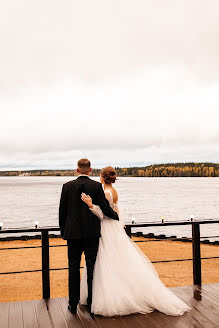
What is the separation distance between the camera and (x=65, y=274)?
1095 centimetres

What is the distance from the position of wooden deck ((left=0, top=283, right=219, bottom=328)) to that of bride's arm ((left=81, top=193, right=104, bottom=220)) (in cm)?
111

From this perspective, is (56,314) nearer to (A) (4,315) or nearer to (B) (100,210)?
(A) (4,315)

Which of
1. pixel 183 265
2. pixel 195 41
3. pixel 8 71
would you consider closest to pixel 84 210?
pixel 195 41

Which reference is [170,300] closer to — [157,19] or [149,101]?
[157,19]

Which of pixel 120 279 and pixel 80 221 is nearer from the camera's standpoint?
pixel 80 221

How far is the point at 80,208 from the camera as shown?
322cm

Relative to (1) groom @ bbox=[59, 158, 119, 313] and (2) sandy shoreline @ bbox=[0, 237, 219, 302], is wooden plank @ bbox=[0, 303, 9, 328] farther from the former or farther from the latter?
(2) sandy shoreline @ bbox=[0, 237, 219, 302]

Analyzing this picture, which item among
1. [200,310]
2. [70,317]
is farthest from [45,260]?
[200,310]

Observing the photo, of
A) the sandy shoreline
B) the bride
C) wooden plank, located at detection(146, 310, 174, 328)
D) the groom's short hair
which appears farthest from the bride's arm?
the sandy shoreline

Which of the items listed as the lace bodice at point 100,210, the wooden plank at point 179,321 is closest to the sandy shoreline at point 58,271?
the wooden plank at point 179,321

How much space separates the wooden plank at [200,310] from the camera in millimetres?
3064

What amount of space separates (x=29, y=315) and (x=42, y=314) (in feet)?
0.47

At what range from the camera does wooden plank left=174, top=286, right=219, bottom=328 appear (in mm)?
3064

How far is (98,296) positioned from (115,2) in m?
8.79
